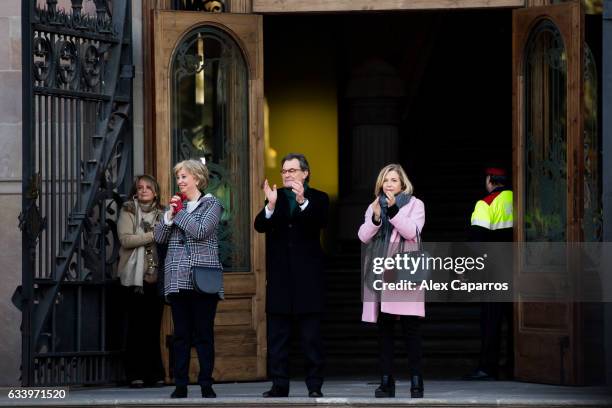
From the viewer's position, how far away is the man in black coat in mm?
10867

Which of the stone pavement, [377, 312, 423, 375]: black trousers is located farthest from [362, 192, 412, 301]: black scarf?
the stone pavement

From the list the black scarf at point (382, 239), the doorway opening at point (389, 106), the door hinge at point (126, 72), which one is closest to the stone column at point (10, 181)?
the door hinge at point (126, 72)

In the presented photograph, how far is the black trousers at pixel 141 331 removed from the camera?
12211mm

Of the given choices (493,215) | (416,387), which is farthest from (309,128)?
(416,387)

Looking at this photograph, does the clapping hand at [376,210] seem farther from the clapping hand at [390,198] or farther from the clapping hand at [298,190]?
the clapping hand at [298,190]

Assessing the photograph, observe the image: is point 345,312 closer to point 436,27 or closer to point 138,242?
point 138,242

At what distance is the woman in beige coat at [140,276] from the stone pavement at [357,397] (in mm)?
227

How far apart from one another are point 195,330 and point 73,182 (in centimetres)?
200

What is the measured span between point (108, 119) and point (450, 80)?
11.7m

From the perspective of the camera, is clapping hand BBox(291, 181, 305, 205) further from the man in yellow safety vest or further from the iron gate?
the man in yellow safety vest

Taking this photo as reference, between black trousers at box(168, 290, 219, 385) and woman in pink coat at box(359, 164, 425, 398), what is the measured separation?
3.59ft

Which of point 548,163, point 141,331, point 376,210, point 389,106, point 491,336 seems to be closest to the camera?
point 376,210

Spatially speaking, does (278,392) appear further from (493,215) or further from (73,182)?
(493,215)

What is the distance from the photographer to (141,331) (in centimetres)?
1222
